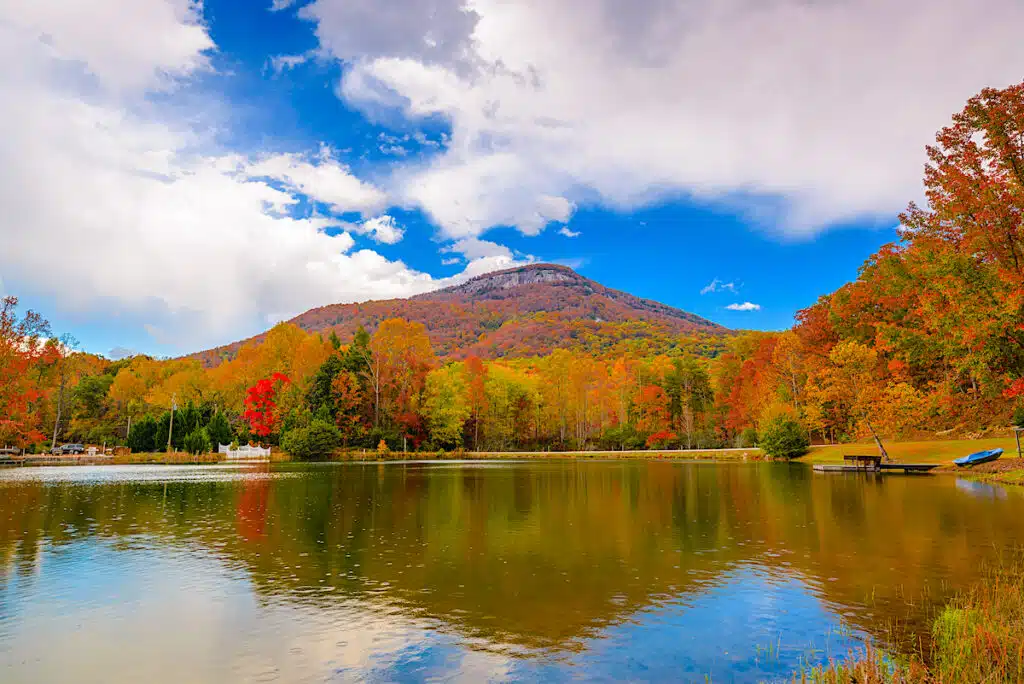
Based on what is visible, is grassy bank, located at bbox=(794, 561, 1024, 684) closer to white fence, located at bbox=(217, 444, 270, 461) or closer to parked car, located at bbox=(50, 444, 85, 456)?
white fence, located at bbox=(217, 444, 270, 461)

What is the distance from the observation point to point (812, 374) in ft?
168

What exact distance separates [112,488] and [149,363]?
2978 inches

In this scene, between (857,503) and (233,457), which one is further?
(233,457)

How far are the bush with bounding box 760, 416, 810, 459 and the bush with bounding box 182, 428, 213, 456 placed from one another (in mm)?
55536

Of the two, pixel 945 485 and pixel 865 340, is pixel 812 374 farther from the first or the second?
pixel 945 485

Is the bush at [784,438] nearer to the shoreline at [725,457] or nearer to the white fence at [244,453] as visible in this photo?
the shoreline at [725,457]

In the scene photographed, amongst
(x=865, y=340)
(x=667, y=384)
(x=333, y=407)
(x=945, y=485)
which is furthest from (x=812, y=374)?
(x=333, y=407)

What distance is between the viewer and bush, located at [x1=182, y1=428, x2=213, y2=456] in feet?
205

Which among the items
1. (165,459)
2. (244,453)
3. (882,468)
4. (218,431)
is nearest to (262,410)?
(218,431)

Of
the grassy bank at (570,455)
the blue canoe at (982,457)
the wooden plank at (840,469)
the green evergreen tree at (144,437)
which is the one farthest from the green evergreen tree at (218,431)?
the blue canoe at (982,457)

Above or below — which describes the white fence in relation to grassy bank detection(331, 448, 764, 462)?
above

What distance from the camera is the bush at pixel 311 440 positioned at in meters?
63.6

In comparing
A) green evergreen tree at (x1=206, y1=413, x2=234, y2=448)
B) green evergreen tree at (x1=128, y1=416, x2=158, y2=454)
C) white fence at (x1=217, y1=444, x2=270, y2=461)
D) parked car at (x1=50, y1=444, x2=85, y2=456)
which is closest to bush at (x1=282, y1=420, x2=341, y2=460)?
white fence at (x1=217, y1=444, x2=270, y2=461)

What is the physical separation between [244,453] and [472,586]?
62562mm
